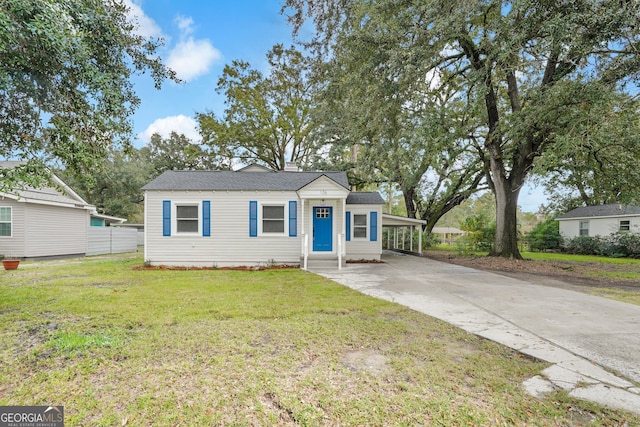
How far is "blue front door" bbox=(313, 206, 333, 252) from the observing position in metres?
11.6

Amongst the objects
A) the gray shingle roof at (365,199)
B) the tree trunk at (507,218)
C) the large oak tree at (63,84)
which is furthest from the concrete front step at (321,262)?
the tree trunk at (507,218)

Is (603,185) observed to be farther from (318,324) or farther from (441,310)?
(318,324)

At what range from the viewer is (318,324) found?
4.32m

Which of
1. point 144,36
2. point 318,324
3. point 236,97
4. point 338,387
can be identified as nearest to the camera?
point 338,387

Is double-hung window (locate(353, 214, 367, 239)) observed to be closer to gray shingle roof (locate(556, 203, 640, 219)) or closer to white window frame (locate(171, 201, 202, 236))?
white window frame (locate(171, 201, 202, 236))

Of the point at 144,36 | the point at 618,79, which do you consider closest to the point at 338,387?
the point at 144,36

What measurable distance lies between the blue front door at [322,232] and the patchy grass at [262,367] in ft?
20.2

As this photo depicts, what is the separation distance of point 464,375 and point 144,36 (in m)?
7.29

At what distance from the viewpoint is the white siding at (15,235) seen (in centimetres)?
1243

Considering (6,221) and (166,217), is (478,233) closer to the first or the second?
(166,217)

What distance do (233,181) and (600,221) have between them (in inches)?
914

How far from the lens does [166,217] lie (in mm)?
10977

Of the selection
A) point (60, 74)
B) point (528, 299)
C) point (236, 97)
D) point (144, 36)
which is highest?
point (236, 97)

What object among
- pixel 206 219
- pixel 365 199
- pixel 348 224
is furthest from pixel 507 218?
pixel 206 219
